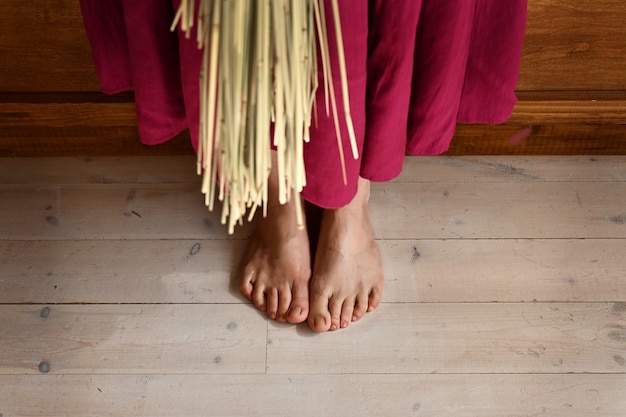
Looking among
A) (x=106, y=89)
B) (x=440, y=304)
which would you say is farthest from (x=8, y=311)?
(x=440, y=304)

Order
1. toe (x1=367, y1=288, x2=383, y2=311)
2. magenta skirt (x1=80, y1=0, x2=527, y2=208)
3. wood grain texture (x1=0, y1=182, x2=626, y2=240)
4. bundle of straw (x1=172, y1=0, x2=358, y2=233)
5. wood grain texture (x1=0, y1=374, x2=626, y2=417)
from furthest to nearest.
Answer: wood grain texture (x1=0, y1=182, x2=626, y2=240)
toe (x1=367, y1=288, x2=383, y2=311)
wood grain texture (x1=0, y1=374, x2=626, y2=417)
magenta skirt (x1=80, y1=0, x2=527, y2=208)
bundle of straw (x1=172, y1=0, x2=358, y2=233)

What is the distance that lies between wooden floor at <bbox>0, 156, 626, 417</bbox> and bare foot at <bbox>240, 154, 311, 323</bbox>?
0.03 meters

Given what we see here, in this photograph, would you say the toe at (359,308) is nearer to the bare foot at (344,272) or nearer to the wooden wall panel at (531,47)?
the bare foot at (344,272)

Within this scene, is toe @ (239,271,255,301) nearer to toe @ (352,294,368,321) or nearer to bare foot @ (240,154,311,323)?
bare foot @ (240,154,311,323)

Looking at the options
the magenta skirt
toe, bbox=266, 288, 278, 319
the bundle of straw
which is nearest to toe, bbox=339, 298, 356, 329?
toe, bbox=266, 288, 278, 319

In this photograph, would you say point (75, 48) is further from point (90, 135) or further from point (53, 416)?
point (53, 416)

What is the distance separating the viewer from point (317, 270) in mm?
1037

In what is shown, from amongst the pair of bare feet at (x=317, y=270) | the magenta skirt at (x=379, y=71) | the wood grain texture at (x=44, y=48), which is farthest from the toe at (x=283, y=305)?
the wood grain texture at (x=44, y=48)

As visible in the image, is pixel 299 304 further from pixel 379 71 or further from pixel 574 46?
pixel 574 46

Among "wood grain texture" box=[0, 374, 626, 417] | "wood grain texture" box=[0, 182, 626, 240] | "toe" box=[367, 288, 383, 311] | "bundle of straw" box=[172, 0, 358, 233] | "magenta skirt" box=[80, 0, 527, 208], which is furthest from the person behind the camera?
"wood grain texture" box=[0, 182, 626, 240]

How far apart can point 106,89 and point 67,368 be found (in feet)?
1.39

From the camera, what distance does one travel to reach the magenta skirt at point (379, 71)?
29.0 inches

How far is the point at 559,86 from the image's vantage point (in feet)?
3.78

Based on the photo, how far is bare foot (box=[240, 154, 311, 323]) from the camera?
1008 millimetres
